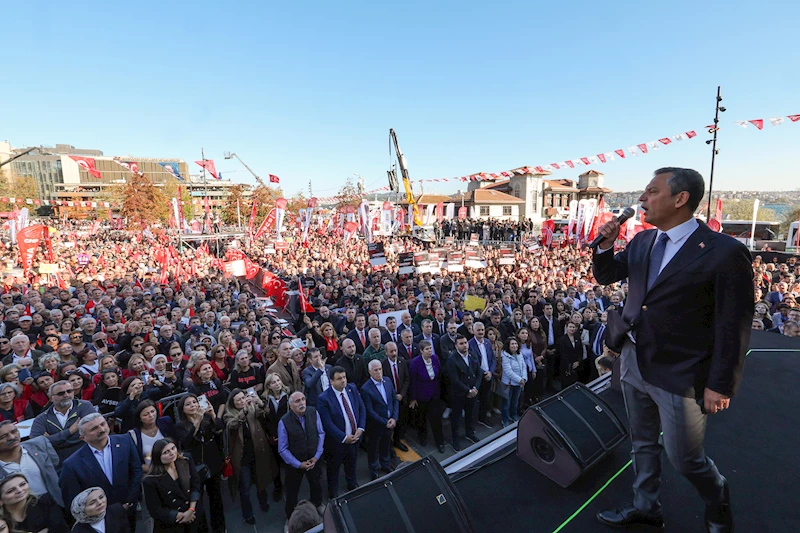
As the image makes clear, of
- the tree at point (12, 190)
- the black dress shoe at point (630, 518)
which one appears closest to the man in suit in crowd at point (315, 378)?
the black dress shoe at point (630, 518)

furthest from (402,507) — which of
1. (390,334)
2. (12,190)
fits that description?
(12,190)

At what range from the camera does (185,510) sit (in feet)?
12.3

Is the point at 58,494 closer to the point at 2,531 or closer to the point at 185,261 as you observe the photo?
the point at 2,531

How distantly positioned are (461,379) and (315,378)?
209cm

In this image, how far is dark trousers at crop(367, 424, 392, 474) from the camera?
A: 17.7 feet

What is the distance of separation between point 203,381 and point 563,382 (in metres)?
5.83

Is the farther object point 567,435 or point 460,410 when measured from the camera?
point 460,410

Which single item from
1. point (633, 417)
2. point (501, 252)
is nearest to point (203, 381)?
Answer: point (633, 417)

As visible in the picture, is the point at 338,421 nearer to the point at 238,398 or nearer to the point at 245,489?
the point at 238,398

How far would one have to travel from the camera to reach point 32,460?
3.77m

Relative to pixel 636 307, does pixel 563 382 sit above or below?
below

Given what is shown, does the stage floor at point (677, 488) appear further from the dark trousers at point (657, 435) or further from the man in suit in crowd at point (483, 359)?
the man in suit in crowd at point (483, 359)

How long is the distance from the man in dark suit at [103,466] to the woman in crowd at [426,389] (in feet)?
11.1

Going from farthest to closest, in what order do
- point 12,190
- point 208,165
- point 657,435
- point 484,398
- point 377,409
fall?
point 12,190, point 208,165, point 484,398, point 377,409, point 657,435
